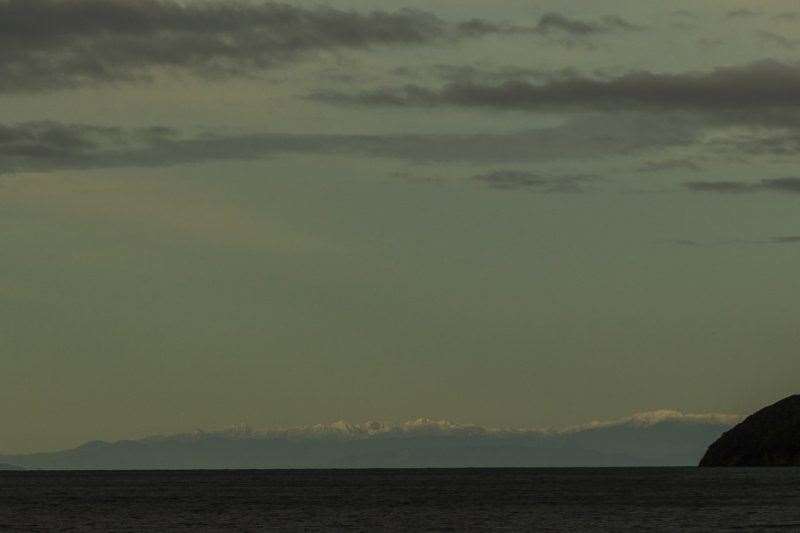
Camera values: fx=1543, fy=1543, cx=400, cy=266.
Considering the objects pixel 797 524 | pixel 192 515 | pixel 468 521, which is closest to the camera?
pixel 797 524

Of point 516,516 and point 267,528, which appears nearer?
point 267,528

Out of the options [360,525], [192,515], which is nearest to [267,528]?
[360,525]

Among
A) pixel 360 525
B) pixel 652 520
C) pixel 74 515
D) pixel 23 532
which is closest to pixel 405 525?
pixel 360 525

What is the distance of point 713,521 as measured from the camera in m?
158

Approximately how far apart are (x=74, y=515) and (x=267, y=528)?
157ft

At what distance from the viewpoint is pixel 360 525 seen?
164375 millimetres

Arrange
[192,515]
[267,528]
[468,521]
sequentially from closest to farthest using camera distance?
[267,528], [468,521], [192,515]

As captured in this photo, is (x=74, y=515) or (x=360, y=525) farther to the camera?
(x=74, y=515)

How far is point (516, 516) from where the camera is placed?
7111 inches

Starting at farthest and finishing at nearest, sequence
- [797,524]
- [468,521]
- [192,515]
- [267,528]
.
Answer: [192,515] < [468,521] < [267,528] < [797,524]

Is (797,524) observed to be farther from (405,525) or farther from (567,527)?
(405,525)

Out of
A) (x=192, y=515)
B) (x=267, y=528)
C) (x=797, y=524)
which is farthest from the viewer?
(x=192, y=515)

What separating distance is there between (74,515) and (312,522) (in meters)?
40.9

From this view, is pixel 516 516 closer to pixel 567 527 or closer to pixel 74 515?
pixel 567 527
